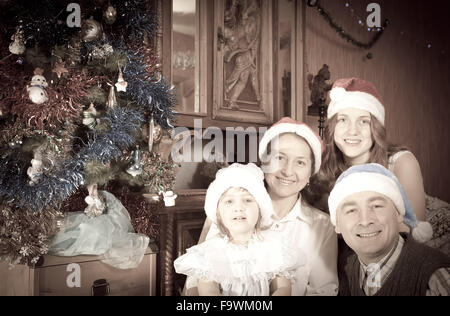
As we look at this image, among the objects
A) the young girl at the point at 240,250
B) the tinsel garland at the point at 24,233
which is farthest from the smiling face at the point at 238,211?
the tinsel garland at the point at 24,233

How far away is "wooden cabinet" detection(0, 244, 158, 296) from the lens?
1187 mm

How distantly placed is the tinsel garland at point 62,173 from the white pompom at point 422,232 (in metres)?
0.98

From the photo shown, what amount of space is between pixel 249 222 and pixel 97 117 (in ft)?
2.14

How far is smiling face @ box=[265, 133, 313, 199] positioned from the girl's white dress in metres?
0.16

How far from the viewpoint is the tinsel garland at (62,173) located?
1.18 metres

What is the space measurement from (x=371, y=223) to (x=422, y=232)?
20 cm

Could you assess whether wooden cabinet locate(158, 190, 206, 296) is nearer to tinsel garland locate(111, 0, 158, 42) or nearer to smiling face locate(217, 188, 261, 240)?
smiling face locate(217, 188, 261, 240)

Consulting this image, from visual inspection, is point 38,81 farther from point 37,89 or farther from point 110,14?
point 110,14

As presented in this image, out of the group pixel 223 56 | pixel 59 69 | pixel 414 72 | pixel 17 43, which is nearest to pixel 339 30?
pixel 414 72

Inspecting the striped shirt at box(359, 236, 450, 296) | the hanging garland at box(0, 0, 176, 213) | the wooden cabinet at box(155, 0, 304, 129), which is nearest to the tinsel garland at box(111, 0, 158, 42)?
the hanging garland at box(0, 0, 176, 213)

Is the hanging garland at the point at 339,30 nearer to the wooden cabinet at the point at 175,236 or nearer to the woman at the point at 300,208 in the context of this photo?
the woman at the point at 300,208

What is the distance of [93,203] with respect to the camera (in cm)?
133
